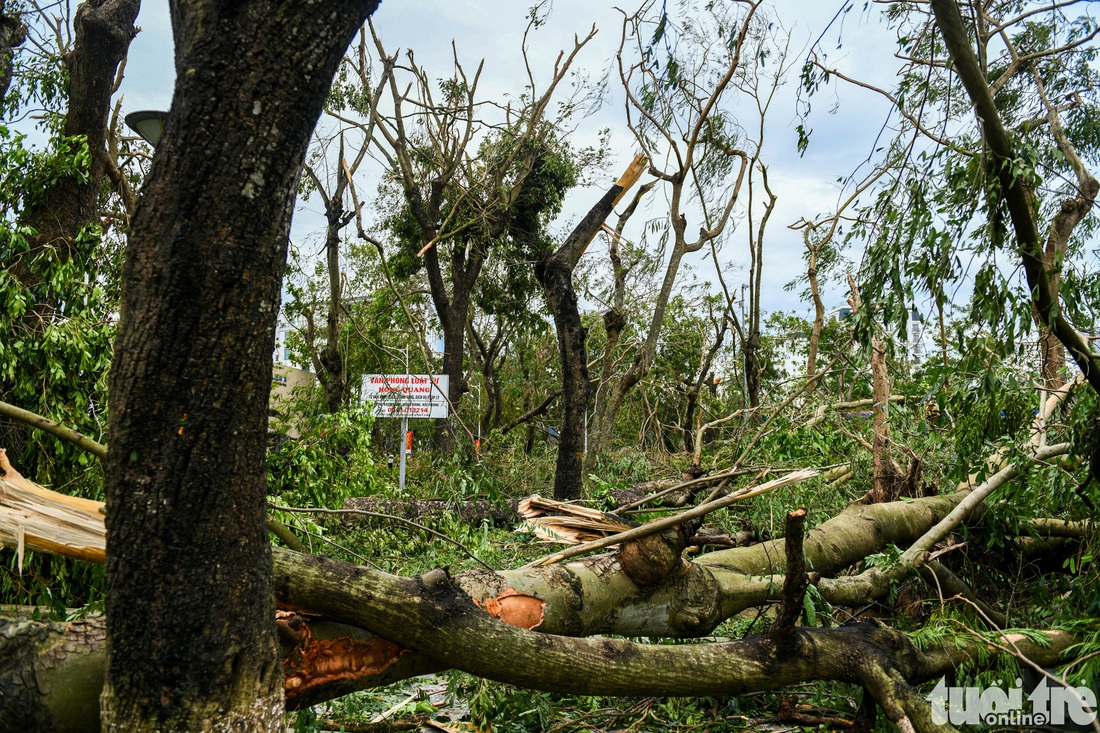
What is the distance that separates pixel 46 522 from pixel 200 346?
1204mm

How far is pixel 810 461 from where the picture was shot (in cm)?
566

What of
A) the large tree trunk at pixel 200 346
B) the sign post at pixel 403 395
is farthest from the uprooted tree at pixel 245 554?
the sign post at pixel 403 395

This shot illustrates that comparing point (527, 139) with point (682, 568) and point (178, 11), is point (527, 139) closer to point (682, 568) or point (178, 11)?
point (682, 568)

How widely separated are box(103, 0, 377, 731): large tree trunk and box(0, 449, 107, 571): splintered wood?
767mm

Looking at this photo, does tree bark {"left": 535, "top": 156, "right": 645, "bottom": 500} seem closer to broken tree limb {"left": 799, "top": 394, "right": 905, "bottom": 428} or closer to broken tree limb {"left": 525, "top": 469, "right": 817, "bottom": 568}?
broken tree limb {"left": 799, "top": 394, "right": 905, "bottom": 428}

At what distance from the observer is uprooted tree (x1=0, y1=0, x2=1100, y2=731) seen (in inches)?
71.3

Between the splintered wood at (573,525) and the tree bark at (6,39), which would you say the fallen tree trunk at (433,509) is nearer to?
the splintered wood at (573,525)

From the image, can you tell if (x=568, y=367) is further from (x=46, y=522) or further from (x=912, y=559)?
(x=46, y=522)

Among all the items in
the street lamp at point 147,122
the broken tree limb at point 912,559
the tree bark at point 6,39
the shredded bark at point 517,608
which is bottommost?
the shredded bark at point 517,608

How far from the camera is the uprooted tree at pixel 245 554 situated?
5.94 feet

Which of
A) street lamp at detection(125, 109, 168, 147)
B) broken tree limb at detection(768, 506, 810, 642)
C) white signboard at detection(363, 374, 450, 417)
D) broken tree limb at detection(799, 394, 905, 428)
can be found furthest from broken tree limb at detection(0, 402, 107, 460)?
white signboard at detection(363, 374, 450, 417)

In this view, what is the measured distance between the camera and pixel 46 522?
2.52m

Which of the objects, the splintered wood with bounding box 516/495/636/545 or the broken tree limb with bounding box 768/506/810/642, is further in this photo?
the splintered wood with bounding box 516/495/636/545

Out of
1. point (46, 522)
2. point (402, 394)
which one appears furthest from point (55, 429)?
point (402, 394)
